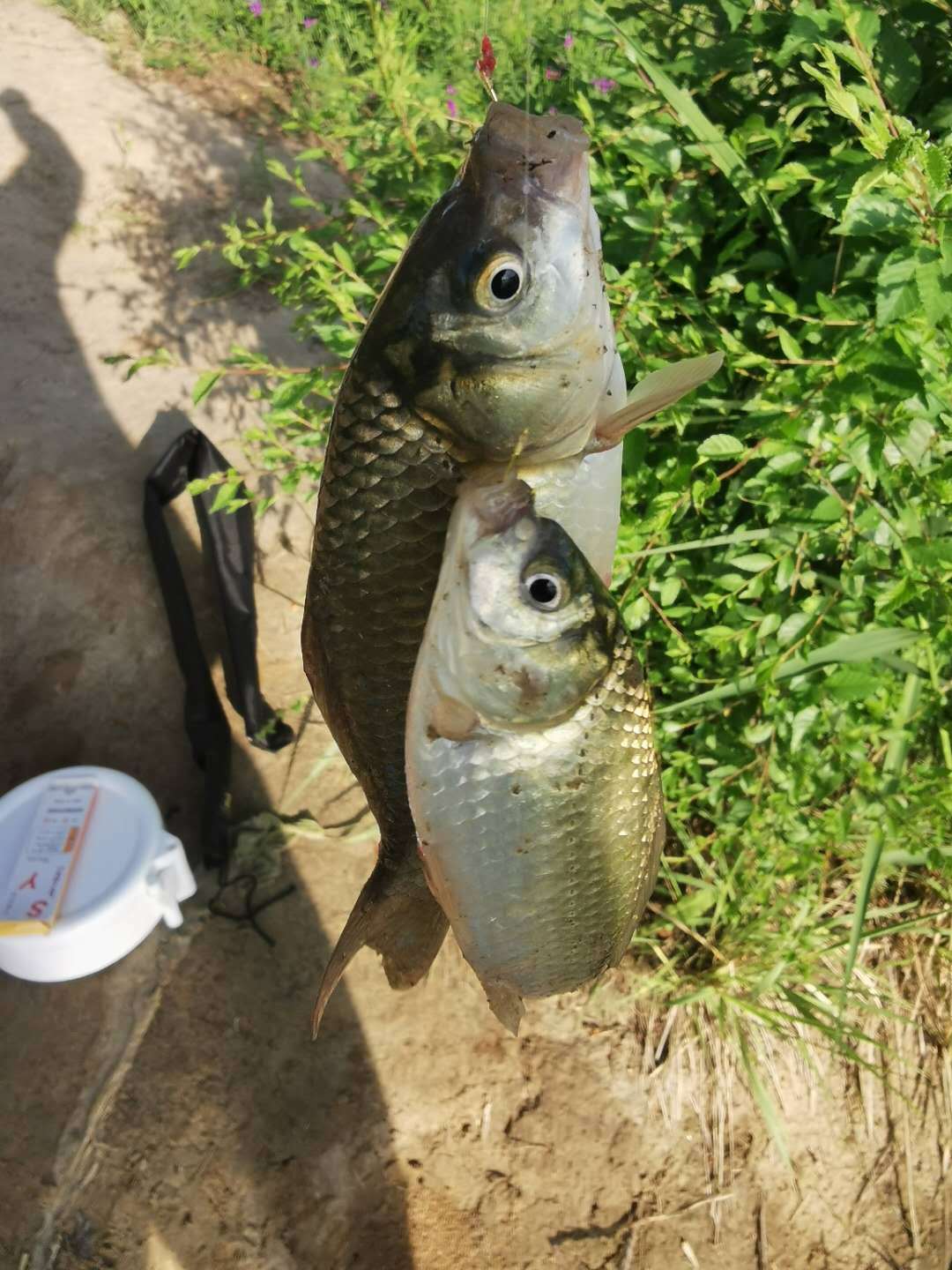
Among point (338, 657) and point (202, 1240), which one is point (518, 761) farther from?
point (202, 1240)

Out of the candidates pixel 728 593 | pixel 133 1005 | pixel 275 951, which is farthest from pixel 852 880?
pixel 133 1005

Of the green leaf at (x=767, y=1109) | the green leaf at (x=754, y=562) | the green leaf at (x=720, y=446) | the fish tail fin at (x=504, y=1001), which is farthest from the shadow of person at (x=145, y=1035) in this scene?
the green leaf at (x=720, y=446)

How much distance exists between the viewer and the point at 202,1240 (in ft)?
8.14

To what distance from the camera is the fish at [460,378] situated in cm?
109

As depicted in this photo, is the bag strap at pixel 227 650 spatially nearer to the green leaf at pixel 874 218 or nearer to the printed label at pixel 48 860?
the printed label at pixel 48 860

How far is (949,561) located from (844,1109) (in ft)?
7.04

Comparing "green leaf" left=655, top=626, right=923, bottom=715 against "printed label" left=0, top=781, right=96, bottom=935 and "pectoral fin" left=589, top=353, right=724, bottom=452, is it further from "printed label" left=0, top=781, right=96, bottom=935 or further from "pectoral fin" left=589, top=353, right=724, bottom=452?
"printed label" left=0, top=781, right=96, bottom=935

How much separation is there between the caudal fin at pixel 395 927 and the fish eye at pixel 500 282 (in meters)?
0.95

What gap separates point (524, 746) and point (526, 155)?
0.83m

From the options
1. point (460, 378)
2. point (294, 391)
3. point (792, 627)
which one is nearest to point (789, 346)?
point (792, 627)

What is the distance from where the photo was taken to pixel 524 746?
1.18m

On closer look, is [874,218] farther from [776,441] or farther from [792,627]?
[792,627]

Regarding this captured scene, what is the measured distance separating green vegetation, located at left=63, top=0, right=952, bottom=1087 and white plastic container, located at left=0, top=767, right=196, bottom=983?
124 centimetres

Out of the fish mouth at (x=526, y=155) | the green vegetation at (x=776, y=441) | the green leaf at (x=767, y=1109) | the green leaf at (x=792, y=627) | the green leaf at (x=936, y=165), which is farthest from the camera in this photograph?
the green leaf at (x=767, y=1109)
